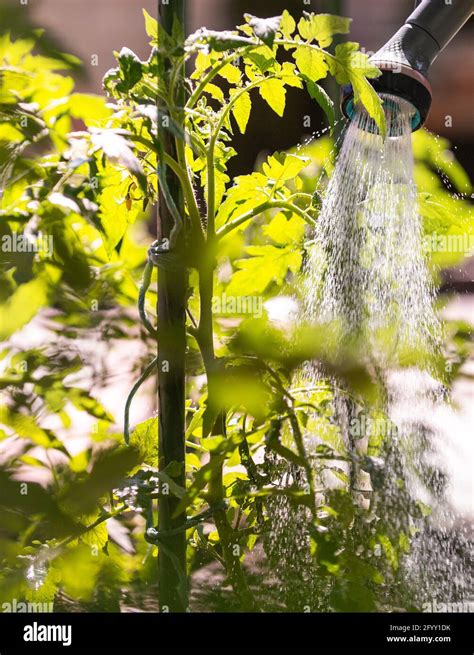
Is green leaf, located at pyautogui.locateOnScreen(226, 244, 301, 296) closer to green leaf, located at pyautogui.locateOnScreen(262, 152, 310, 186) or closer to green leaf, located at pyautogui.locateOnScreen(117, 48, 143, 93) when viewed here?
green leaf, located at pyautogui.locateOnScreen(262, 152, 310, 186)

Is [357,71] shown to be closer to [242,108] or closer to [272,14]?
[242,108]

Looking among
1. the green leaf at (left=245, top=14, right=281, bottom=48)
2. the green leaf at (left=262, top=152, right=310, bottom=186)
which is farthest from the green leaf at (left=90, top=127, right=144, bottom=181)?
the green leaf at (left=262, top=152, right=310, bottom=186)

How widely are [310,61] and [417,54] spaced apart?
0.12 metres

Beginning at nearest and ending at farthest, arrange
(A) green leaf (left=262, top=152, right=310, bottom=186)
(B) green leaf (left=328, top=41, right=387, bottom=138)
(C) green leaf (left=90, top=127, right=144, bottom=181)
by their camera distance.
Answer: (C) green leaf (left=90, top=127, right=144, bottom=181)
(B) green leaf (left=328, top=41, right=387, bottom=138)
(A) green leaf (left=262, top=152, right=310, bottom=186)

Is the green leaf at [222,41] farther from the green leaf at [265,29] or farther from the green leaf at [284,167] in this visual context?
the green leaf at [284,167]

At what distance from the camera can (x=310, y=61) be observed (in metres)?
0.65

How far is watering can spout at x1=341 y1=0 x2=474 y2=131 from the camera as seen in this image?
2.23ft

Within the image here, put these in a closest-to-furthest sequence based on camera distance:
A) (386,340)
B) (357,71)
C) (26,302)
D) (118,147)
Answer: (118,147), (357,71), (26,302), (386,340)

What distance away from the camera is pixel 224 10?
3.01 feet

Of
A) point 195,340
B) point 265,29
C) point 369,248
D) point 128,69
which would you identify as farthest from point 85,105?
point 369,248

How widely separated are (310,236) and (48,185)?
1.12ft
